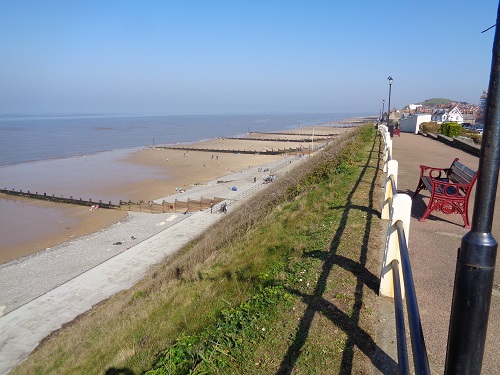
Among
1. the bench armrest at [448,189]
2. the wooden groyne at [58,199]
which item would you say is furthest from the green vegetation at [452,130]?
the wooden groyne at [58,199]

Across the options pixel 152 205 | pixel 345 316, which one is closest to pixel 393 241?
pixel 345 316

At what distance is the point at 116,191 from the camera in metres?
34.6

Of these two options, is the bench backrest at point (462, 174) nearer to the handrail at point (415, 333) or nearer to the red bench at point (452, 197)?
the red bench at point (452, 197)

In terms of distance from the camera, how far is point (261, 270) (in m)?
6.16

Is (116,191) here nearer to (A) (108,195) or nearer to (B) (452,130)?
(A) (108,195)

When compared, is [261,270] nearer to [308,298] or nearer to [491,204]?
[308,298]

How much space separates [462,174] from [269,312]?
5050mm

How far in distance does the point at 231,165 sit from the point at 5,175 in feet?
88.4

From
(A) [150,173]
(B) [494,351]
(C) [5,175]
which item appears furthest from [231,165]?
(B) [494,351]

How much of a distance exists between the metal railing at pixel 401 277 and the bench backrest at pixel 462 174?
1357 mm

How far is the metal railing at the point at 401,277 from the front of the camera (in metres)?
1.93

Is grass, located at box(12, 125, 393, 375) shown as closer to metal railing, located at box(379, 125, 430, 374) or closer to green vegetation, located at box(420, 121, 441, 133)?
Result: metal railing, located at box(379, 125, 430, 374)

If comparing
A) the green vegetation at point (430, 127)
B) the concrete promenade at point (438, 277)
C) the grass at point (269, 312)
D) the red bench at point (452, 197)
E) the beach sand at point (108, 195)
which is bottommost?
the beach sand at point (108, 195)

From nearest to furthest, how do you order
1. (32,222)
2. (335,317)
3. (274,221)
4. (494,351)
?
(494,351), (335,317), (274,221), (32,222)
